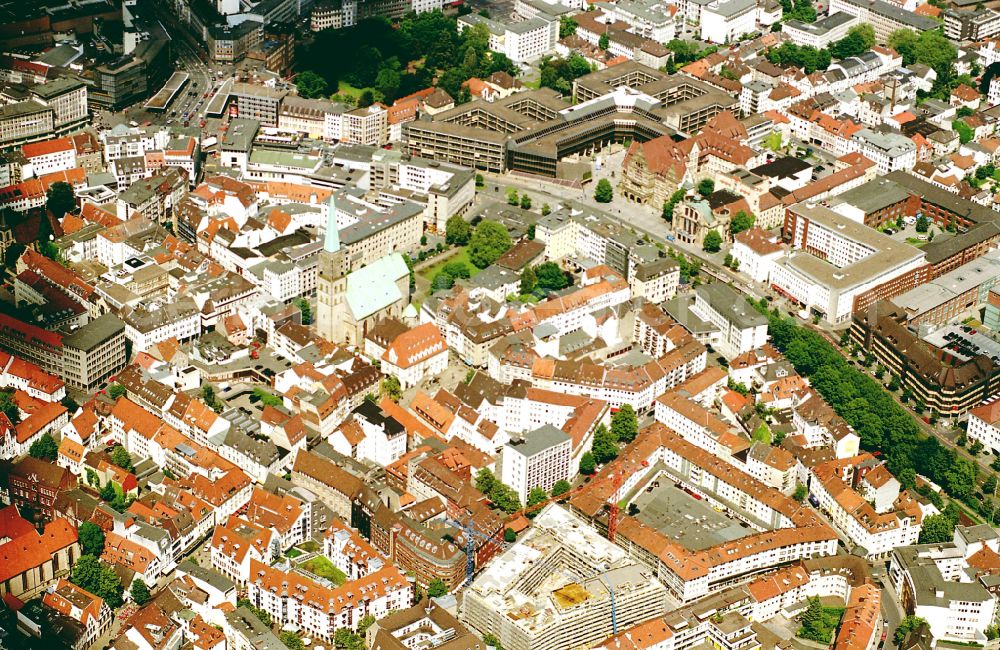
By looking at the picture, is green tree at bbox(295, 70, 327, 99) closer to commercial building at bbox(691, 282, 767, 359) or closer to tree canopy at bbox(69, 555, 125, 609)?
commercial building at bbox(691, 282, 767, 359)

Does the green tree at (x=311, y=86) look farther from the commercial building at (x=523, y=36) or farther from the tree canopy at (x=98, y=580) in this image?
the tree canopy at (x=98, y=580)

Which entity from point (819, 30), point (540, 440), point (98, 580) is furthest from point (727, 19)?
point (98, 580)

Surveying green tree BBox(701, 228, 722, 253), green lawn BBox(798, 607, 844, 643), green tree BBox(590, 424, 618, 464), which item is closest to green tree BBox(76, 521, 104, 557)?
green tree BBox(590, 424, 618, 464)

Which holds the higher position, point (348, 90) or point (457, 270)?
point (457, 270)

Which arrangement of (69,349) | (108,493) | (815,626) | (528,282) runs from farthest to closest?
(528,282) → (69,349) → (108,493) → (815,626)

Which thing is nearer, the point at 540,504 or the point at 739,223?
the point at 540,504

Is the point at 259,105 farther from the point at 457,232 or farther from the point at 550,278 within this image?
the point at 550,278

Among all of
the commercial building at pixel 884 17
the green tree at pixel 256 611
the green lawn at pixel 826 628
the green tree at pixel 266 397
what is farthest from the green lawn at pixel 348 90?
the green lawn at pixel 826 628
